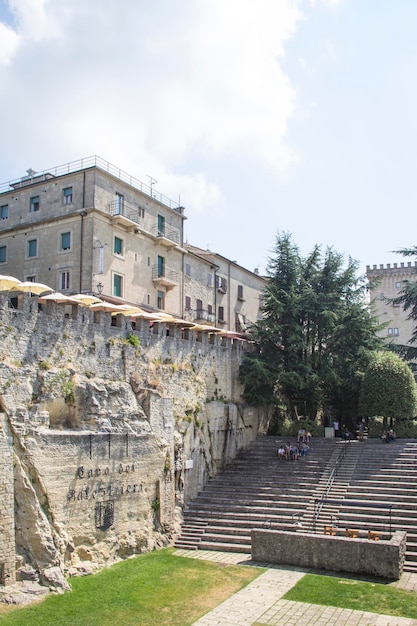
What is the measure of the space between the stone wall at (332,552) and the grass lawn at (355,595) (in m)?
0.80

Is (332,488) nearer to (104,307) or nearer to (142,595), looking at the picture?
(142,595)

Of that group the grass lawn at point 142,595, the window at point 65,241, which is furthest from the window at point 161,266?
the grass lawn at point 142,595

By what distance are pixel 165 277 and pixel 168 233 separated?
3.22 meters

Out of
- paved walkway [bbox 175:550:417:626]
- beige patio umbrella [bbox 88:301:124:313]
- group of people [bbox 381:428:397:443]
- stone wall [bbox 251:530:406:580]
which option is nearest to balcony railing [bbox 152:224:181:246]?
beige patio umbrella [bbox 88:301:124:313]

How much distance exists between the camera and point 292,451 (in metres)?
31.8

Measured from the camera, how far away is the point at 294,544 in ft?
74.8

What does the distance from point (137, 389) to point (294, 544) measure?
933 cm

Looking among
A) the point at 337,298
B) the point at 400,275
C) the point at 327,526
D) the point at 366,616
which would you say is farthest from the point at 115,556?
the point at 400,275

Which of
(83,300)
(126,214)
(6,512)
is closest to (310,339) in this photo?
(126,214)

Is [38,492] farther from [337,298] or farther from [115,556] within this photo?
[337,298]

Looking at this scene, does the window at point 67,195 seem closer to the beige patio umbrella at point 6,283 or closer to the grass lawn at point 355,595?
the beige patio umbrella at point 6,283

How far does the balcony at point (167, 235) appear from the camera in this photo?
127ft

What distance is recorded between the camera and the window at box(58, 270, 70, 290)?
34094mm

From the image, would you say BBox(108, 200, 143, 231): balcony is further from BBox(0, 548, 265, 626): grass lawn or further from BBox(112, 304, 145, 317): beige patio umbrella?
BBox(0, 548, 265, 626): grass lawn
